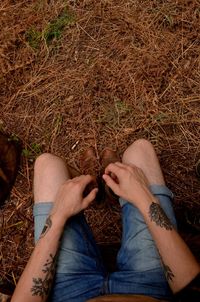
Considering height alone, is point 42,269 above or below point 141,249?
above

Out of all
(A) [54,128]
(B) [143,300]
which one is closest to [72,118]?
(A) [54,128]

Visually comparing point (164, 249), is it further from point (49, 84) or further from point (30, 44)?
point (30, 44)

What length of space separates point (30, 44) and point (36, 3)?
1.04 ft

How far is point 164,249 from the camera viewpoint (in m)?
1.52

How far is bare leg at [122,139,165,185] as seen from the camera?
5.98ft

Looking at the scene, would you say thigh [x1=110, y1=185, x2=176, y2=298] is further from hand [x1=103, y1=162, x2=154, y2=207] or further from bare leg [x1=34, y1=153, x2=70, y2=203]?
bare leg [x1=34, y1=153, x2=70, y2=203]

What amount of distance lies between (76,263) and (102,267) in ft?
0.43

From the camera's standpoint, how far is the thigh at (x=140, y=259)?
5.07ft

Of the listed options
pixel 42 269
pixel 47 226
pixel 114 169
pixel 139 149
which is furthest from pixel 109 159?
pixel 42 269

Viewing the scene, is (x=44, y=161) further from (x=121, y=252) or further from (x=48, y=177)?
(x=121, y=252)

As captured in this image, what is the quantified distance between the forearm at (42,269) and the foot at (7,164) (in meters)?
0.85

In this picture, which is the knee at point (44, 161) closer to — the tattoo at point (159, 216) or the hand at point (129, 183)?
the hand at point (129, 183)

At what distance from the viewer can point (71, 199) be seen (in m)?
1.71

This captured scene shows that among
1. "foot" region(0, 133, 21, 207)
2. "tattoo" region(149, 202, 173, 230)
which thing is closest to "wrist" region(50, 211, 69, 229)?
"tattoo" region(149, 202, 173, 230)
